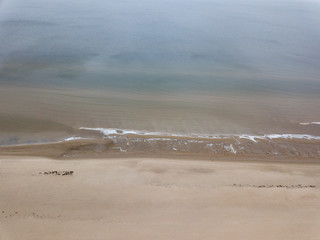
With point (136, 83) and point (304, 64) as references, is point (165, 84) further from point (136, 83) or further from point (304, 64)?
point (304, 64)

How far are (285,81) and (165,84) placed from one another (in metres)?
6.30

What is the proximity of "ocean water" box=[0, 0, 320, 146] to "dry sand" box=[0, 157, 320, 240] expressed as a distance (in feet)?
6.06

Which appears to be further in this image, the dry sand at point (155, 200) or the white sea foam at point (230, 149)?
the white sea foam at point (230, 149)

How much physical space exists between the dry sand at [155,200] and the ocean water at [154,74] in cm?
185

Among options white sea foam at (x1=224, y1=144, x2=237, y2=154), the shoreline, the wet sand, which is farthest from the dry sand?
the wet sand

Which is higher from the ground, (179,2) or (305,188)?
(179,2)

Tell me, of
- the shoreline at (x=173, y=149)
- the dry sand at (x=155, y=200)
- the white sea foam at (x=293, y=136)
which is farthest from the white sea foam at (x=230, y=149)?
the white sea foam at (x=293, y=136)

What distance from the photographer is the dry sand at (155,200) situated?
5156 mm

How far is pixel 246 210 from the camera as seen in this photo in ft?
18.7

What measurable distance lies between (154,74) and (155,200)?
309 inches

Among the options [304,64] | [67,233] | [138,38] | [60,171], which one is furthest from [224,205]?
[138,38]

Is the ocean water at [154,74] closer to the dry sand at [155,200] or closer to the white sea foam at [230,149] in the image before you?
the white sea foam at [230,149]

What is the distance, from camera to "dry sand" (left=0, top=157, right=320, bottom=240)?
516 cm

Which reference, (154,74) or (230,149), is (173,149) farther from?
(154,74)
